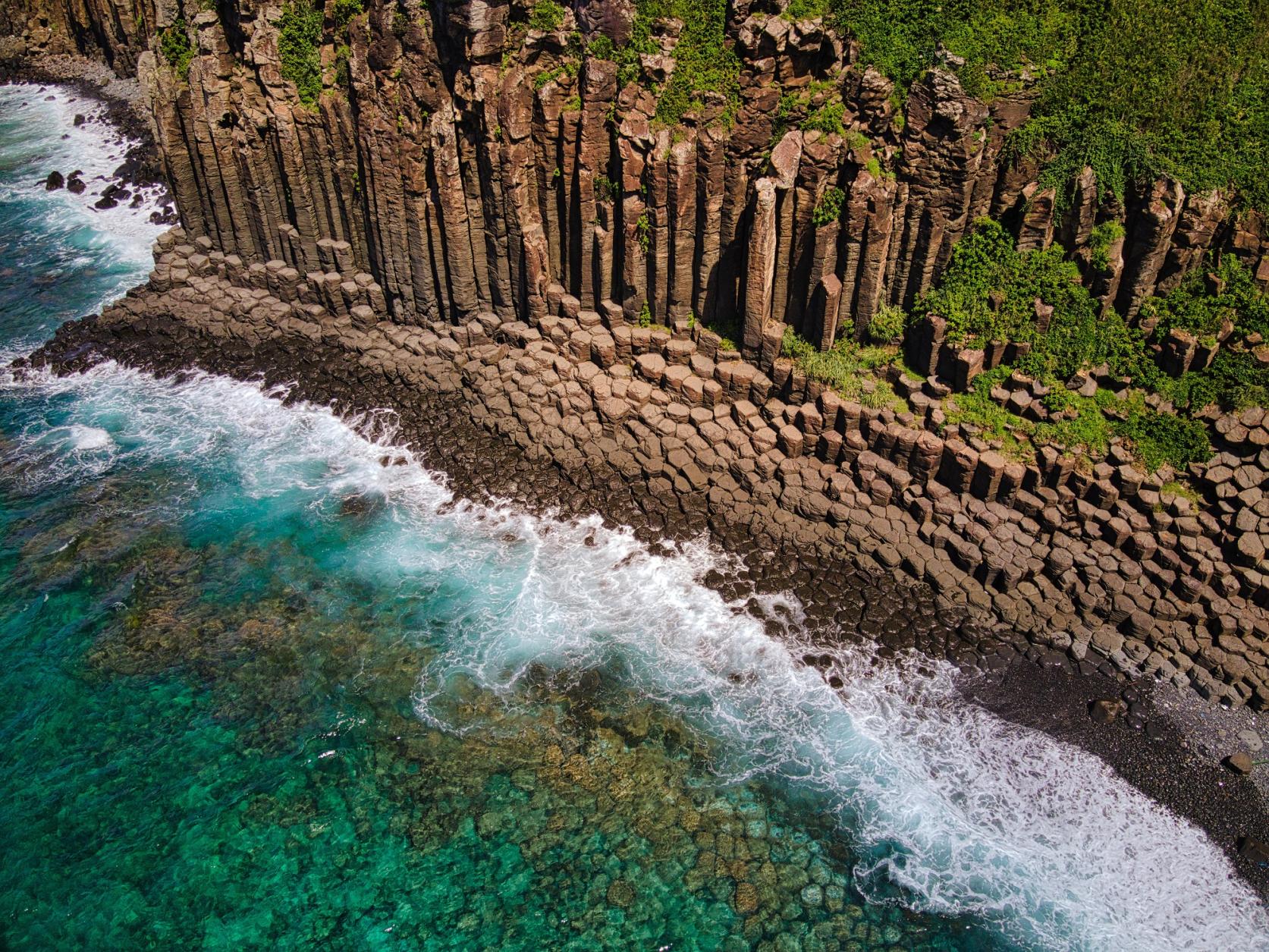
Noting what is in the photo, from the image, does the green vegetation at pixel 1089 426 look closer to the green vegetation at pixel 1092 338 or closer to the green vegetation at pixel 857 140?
the green vegetation at pixel 1092 338

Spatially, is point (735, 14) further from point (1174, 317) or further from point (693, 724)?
point (693, 724)

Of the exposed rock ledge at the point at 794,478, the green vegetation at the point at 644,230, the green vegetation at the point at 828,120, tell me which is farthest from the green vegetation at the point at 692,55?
the exposed rock ledge at the point at 794,478

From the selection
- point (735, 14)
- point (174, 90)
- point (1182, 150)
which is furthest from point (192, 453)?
point (1182, 150)

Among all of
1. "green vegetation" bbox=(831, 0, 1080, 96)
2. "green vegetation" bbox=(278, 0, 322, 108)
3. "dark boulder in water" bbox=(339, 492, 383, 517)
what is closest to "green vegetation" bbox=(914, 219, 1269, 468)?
"green vegetation" bbox=(831, 0, 1080, 96)

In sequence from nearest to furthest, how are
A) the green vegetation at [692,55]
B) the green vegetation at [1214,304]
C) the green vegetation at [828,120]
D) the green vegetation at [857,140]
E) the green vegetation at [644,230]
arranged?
the green vegetation at [1214,304], the green vegetation at [857,140], the green vegetation at [828,120], the green vegetation at [692,55], the green vegetation at [644,230]

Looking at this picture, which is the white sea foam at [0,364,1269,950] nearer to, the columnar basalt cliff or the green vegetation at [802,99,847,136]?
the columnar basalt cliff

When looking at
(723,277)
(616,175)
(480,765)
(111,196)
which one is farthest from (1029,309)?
(111,196)
